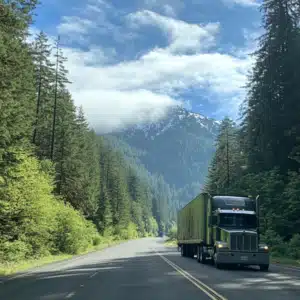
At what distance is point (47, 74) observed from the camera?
4338 cm

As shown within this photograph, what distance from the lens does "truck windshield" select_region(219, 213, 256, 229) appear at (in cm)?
2516

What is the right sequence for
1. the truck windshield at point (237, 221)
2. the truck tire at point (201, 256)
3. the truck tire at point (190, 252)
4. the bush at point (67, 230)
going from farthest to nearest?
the bush at point (67, 230), the truck tire at point (190, 252), the truck tire at point (201, 256), the truck windshield at point (237, 221)

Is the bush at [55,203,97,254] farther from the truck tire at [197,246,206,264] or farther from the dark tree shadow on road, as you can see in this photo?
the dark tree shadow on road

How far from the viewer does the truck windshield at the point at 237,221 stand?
25156mm

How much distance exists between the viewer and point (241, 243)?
926 inches

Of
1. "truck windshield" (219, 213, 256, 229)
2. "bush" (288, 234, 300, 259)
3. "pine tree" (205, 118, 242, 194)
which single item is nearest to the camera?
"truck windshield" (219, 213, 256, 229)

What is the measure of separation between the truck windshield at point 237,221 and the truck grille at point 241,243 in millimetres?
1523

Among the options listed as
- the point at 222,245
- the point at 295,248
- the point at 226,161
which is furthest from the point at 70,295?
the point at 226,161

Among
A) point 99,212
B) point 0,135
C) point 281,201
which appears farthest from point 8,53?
point 99,212

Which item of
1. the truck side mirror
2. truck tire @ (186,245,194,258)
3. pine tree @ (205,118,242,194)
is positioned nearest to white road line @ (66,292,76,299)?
the truck side mirror

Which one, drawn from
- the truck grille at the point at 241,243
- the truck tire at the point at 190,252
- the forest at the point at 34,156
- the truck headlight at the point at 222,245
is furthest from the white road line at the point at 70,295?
the truck tire at the point at 190,252

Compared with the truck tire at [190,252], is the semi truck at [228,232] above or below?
above

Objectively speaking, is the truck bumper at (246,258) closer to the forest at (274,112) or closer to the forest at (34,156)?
Answer: the forest at (34,156)

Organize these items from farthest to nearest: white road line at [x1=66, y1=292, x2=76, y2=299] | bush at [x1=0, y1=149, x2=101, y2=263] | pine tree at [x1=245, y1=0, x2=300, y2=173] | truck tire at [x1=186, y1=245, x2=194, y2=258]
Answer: pine tree at [x1=245, y1=0, x2=300, y2=173] < truck tire at [x1=186, y1=245, x2=194, y2=258] < bush at [x1=0, y1=149, x2=101, y2=263] < white road line at [x1=66, y1=292, x2=76, y2=299]
